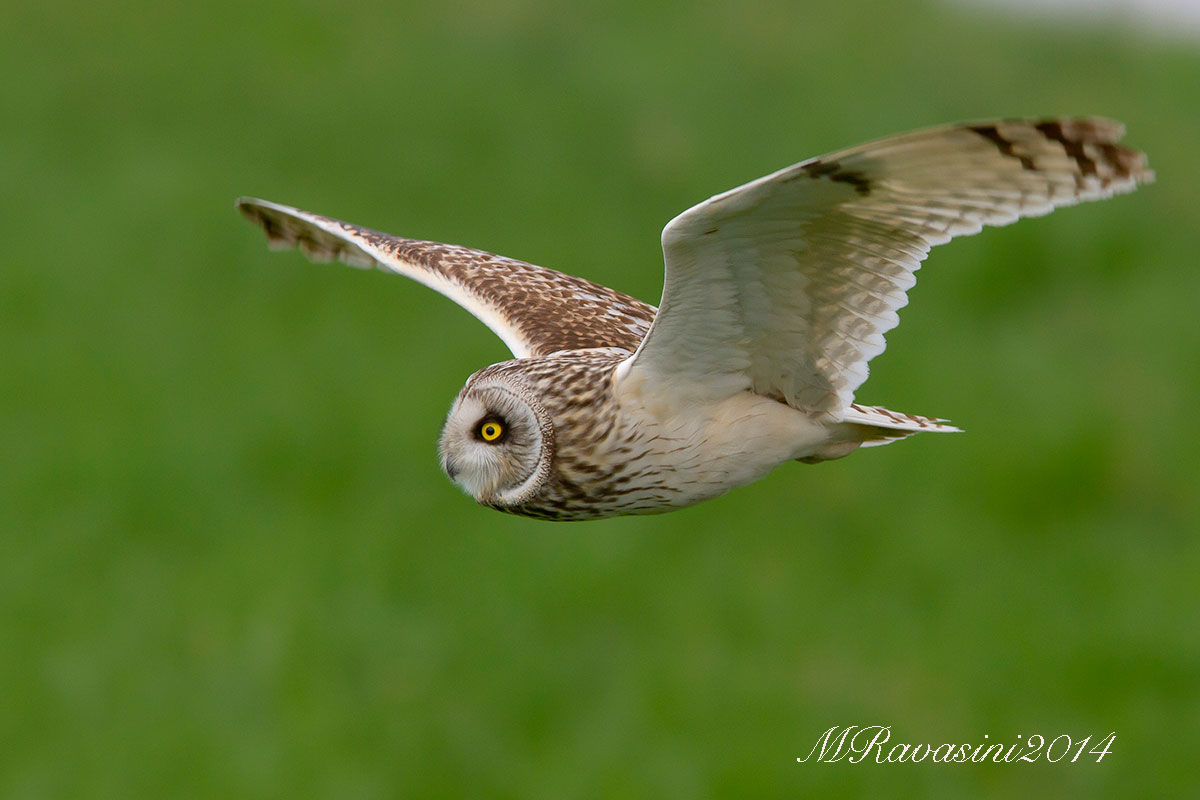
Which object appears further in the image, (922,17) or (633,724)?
(922,17)

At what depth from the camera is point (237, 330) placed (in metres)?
16.6

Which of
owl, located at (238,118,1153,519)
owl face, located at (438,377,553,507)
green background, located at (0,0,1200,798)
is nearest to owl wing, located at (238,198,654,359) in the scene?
owl, located at (238,118,1153,519)

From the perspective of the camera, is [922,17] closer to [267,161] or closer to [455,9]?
[455,9]

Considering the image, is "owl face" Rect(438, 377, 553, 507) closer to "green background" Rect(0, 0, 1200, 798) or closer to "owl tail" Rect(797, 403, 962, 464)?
"owl tail" Rect(797, 403, 962, 464)

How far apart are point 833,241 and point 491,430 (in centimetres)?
89

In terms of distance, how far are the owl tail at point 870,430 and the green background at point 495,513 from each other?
28.8 feet

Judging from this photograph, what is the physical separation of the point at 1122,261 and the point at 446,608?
9158 millimetres

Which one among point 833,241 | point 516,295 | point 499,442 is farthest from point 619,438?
point 516,295

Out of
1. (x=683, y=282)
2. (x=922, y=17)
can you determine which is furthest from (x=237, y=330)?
(x=683, y=282)

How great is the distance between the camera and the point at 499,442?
13.2ft

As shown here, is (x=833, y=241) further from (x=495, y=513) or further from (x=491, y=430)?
(x=495, y=513)

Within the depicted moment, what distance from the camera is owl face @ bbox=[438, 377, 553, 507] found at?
398cm

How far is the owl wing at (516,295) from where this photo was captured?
4633mm

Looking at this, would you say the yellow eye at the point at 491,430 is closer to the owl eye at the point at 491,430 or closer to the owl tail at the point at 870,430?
the owl eye at the point at 491,430
